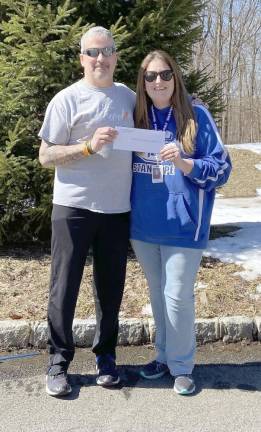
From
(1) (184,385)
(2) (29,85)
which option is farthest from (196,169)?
(2) (29,85)

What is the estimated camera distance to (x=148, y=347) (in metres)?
4.22

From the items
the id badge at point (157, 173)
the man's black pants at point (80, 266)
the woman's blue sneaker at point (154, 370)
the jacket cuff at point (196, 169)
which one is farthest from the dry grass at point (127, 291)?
the jacket cuff at point (196, 169)

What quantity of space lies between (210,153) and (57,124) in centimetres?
91

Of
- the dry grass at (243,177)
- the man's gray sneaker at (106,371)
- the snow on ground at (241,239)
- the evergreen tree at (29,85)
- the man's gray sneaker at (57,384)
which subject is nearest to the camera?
the man's gray sneaker at (57,384)

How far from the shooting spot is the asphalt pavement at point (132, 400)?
3.12 meters

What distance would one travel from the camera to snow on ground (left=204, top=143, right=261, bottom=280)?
561 cm

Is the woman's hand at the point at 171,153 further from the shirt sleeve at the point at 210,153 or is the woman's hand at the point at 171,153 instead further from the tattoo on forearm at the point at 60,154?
the tattoo on forearm at the point at 60,154

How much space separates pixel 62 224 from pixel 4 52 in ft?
9.43

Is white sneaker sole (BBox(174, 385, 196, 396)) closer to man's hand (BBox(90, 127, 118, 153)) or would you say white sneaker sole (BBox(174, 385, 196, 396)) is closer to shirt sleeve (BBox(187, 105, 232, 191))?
shirt sleeve (BBox(187, 105, 232, 191))

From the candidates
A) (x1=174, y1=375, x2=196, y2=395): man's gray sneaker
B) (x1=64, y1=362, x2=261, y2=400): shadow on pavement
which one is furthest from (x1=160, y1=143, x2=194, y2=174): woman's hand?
(x1=64, y1=362, x2=261, y2=400): shadow on pavement

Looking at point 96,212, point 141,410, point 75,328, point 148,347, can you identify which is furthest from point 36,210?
point 141,410

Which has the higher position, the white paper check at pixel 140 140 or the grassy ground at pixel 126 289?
the white paper check at pixel 140 140

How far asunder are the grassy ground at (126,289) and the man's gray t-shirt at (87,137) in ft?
4.81

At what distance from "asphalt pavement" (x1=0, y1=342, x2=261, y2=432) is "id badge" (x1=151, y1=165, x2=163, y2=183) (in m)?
1.36
